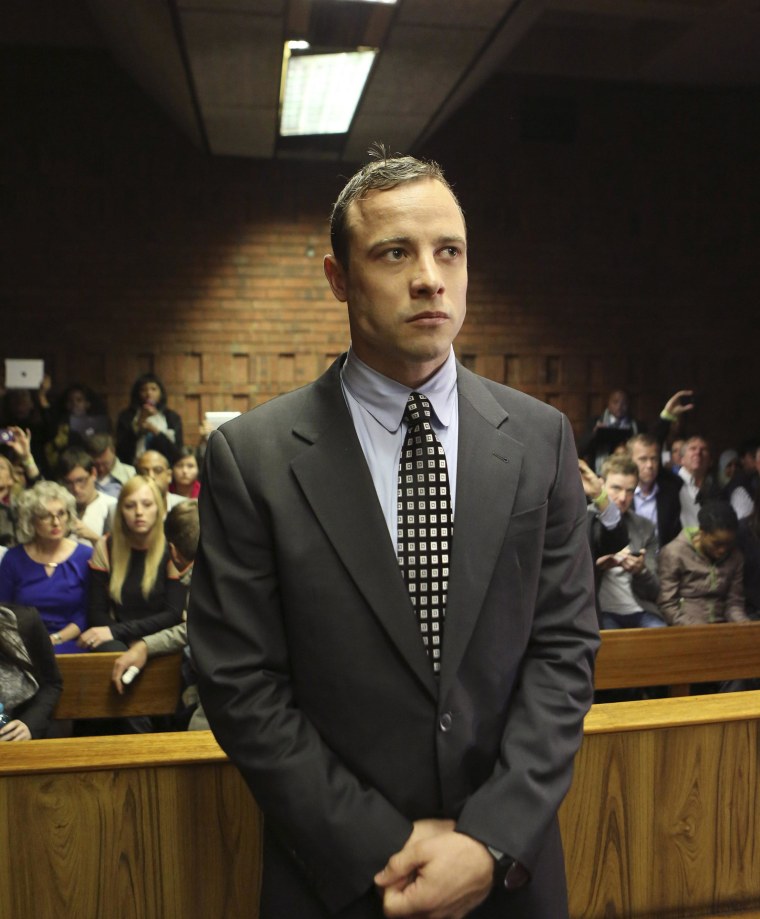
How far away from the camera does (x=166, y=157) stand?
6566 mm

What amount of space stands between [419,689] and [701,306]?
692cm

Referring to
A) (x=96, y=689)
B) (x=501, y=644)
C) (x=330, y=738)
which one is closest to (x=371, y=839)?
(x=330, y=738)

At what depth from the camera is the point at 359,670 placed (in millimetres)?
1016

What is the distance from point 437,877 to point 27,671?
165cm

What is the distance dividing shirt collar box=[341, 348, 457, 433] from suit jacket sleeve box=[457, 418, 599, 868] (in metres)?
0.17

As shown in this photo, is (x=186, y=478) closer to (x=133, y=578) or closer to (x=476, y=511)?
(x=133, y=578)

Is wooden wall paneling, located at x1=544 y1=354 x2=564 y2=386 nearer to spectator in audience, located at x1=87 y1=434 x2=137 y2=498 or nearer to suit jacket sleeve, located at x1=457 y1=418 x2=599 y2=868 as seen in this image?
spectator in audience, located at x1=87 y1=434 x2=137 y2=498

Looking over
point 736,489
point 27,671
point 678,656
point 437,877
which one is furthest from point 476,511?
point 736,489

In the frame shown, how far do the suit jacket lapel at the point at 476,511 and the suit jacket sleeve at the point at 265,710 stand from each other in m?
0.17

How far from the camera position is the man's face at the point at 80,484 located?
4.06 m

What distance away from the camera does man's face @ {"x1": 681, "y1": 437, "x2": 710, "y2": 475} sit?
5289mm

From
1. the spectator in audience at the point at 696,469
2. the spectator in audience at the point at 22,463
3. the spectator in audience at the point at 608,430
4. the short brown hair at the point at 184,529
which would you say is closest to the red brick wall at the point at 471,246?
the spectator in audience at the point at 608,430

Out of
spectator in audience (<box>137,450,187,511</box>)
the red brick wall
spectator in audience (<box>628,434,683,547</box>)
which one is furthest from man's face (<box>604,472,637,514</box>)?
the red brick wall

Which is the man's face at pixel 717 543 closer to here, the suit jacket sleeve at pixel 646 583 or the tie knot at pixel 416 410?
the suit jacket sleeve at pixel 646 583
